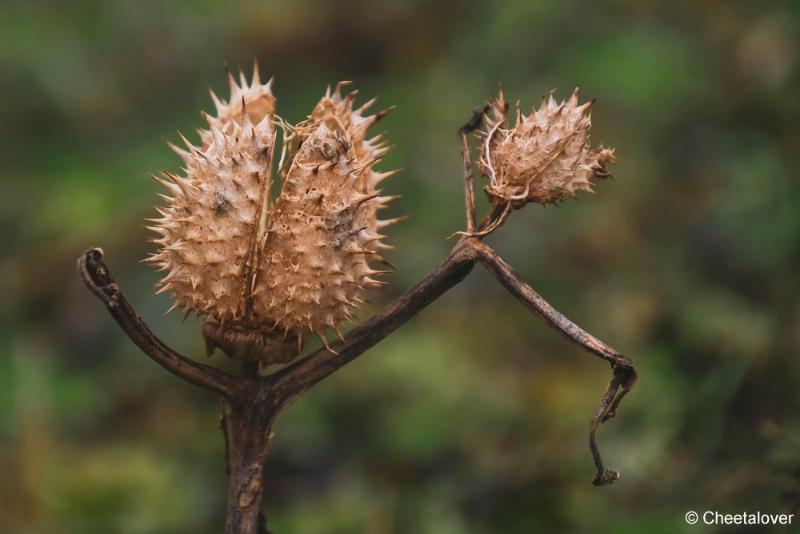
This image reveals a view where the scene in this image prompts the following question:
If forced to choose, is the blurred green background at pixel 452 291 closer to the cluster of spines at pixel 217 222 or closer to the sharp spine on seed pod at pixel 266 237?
the sharp spine on seed pod at pixel 266 237

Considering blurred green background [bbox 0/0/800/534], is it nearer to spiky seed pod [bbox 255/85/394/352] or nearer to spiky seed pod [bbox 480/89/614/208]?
spiky seed pod [bbox 255/85/394/352]

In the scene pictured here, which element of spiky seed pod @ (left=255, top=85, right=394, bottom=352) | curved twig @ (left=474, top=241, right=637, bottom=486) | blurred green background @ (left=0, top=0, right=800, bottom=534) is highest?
blurred green background @ (left=0, top=0, right=800, bottom=534)

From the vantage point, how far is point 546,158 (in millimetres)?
1673

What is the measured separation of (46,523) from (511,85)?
3.65 m

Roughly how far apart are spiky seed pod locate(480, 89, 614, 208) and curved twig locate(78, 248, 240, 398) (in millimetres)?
602

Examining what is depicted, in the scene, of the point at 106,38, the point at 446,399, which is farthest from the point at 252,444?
the point at 106,38

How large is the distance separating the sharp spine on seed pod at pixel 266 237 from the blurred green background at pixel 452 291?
5.3 inches

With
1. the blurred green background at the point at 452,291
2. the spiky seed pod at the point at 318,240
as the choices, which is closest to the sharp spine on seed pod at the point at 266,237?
the spiky seed pod at the point at 318,240

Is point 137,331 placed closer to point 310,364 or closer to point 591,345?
point 310,364

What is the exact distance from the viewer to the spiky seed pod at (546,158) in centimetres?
167

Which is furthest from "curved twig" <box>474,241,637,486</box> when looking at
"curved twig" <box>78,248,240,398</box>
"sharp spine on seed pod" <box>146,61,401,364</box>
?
"curved twig" <box>78,248,240,398</box>

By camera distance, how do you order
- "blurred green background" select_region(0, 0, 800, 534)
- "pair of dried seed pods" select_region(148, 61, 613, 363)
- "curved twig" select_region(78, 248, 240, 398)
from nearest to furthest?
1. "curved twig" select_region(78, 248, 240, 398)
2. "pair of dried seed pods" select_region(148, 61, 613, 363)
3. "blurred green background" select_region(0, 0, 800, 534)

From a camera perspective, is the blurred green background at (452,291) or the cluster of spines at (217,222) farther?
the blurred green background at (452,291)

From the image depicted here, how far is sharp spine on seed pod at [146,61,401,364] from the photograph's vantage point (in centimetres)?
169
